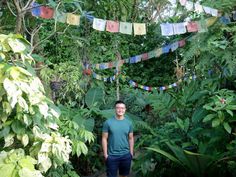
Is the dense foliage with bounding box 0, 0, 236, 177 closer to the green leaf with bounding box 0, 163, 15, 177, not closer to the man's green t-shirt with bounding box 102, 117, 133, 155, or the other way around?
the green leaf with bounding box 0, 163, 15, 177

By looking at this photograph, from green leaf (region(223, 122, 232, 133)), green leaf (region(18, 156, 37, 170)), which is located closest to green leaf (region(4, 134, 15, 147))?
green leaf (region(18, 156, 37, 170))

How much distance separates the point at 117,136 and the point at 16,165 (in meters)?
1.76

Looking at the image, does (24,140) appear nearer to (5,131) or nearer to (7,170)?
(5,131)

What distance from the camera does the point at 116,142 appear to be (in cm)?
388

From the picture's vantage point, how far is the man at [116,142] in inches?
153

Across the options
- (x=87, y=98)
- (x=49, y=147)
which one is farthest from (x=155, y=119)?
(x=49, y=147)

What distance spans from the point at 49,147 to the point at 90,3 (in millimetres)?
2867

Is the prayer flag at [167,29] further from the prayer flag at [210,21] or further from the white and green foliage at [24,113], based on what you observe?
the white and green foliage at [24,113]

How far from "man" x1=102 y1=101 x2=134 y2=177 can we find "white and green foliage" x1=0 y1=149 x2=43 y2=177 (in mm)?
1610

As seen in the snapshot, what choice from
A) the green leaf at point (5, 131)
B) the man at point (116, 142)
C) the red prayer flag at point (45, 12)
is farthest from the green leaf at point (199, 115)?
the green leaf at point (5, 131)

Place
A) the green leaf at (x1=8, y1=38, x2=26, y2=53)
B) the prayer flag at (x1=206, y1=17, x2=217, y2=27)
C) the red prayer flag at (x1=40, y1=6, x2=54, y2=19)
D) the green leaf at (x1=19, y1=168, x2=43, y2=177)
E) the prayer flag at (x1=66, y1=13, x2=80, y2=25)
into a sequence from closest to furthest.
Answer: the green leaf at (x1=19, y1=168, x2=43, y2=177) → the green leaf at (x1=8, y1=38, x2=26, y2=53) → the red prayer flag at (x1=40, y1=6, x2=54, y2=19) → the prayer flag at (x1=66, y1=13, x2=80, y2=25) → the prayer flag at (x1=206, y1=17, x2=217, y2=27)

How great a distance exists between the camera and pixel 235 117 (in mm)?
3732

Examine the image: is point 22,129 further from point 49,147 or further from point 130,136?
point 130,136

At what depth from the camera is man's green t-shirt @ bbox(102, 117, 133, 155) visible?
12.8ft
